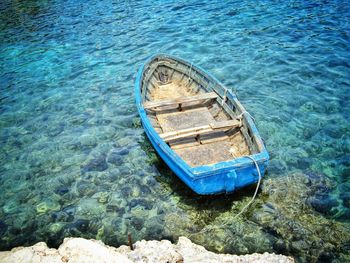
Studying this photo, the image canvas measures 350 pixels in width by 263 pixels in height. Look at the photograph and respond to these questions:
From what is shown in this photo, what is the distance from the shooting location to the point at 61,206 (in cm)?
792

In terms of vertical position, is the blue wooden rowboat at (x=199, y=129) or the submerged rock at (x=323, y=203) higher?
the blue wooden rowboat at (x=199, y=129)

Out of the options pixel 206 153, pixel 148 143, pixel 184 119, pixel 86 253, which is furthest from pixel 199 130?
pixel 86 253

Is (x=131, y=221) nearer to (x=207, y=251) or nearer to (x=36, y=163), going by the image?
(x=207, y=251)

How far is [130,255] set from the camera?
19.5 feet

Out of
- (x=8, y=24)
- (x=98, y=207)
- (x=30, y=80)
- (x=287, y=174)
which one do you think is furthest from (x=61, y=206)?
→ (x=8, y=24)

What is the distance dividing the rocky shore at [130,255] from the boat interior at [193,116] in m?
2.37

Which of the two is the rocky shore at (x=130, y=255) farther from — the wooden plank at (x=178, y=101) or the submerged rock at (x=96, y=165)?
the wooden plank at (x=178, y=101)

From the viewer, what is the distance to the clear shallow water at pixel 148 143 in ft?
23.1

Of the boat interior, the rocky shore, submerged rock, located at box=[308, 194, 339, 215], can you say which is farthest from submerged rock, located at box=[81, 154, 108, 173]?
submerged rock, located at box=[308, 194, 339, 215]

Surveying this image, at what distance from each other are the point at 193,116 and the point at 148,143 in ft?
5.80

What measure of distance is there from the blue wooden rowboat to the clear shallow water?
913 mm

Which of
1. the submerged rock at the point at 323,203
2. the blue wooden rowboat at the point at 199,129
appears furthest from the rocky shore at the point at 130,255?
the submerged rock at the point at 323,203

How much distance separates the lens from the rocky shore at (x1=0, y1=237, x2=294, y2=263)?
17.8ft

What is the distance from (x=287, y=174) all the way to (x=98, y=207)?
526 cm
